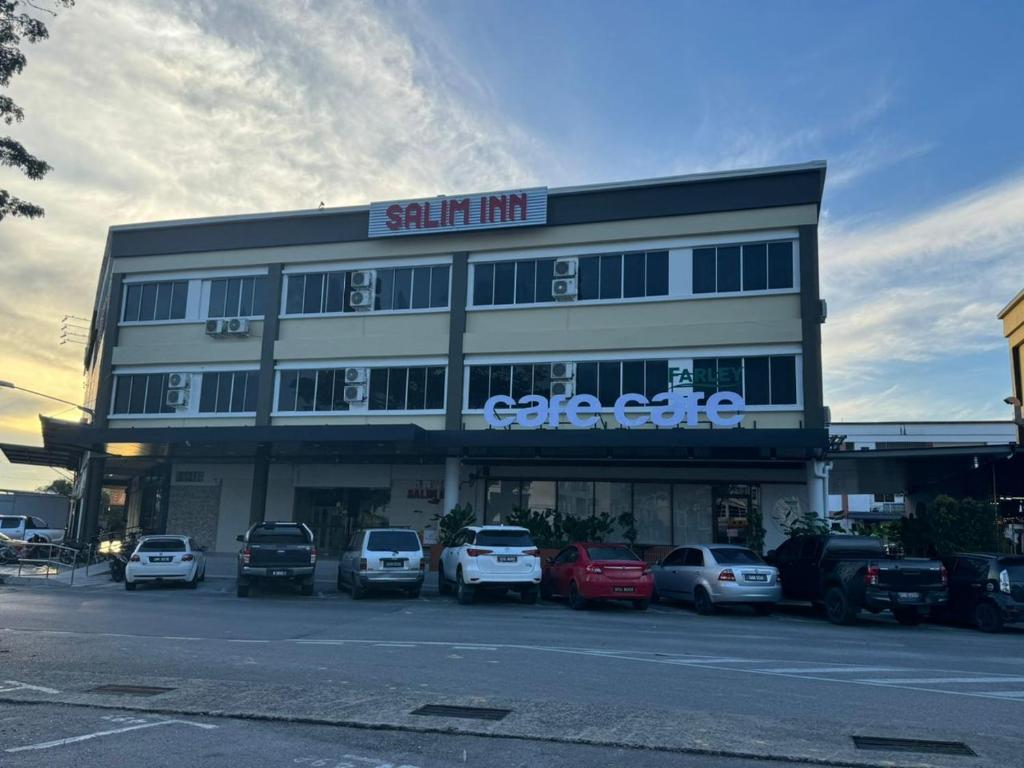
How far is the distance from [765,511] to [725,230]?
9145 millimetres

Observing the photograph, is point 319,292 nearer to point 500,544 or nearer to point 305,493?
point 305,493

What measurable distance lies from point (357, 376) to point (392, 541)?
37.8 feet

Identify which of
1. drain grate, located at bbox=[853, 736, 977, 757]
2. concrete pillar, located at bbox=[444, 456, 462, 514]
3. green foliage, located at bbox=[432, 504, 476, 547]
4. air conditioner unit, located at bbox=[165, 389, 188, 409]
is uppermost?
air conditioner unit, located at bbox=[165, 389, 188, 409]

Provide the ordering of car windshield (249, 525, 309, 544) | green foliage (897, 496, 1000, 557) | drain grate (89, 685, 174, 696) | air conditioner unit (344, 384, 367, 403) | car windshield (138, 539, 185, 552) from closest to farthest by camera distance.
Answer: drain grate (89, 685, 174, 696) → car windshield (249, 525, 309, 544) → green foliage (897, 496, 1000, 557) → car windshield (138, 539, 185, 552) → air conditioner unit (344, 384, 367, 403)

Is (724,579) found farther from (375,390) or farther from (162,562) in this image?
(375,390)

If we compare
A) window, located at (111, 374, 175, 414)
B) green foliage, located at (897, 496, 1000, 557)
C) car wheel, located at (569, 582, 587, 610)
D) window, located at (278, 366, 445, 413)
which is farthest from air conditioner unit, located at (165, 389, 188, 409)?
green foliage, located at (897, 496, 1000, 557)

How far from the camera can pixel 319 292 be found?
33.3m

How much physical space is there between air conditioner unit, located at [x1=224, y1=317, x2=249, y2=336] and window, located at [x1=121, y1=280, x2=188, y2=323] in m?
2.63

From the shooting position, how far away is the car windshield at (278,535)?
22281 mm

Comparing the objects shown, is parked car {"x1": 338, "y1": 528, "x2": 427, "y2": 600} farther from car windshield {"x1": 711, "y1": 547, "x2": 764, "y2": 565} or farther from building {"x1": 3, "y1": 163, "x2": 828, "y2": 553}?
car windshield {"x1": 711, "y1": 547, "x2": 764, "y2": 565}

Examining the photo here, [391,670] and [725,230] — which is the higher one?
[725,230]

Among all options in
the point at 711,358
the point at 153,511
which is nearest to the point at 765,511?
the point at 711,358

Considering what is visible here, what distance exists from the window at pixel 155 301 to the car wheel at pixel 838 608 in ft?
87.9

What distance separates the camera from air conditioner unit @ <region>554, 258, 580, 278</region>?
30.1 m
